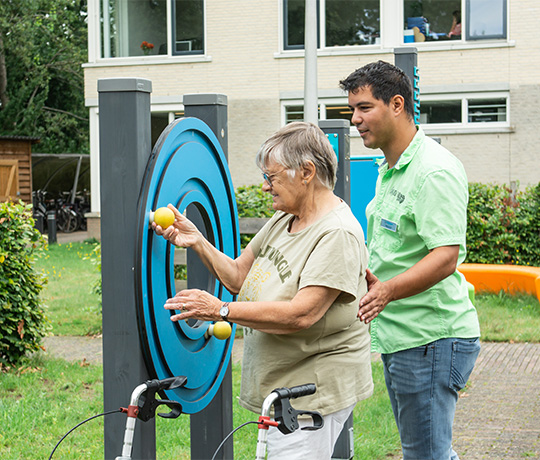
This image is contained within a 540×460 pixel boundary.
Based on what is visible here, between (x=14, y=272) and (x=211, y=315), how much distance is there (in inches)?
171

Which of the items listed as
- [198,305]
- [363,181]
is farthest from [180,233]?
[363,181]

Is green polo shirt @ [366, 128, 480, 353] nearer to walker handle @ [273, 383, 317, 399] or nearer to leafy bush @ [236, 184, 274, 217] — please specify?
walker handle @ [273, 383, 317, 399]

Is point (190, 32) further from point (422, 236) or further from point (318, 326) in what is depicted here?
point (318, 326)

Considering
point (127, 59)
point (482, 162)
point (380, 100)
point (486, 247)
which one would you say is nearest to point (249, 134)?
point (127, 59)

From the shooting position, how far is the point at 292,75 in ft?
62.1

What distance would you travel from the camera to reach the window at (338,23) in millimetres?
18781

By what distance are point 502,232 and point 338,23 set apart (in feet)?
30.9

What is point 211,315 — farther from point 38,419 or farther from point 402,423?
point 38,419

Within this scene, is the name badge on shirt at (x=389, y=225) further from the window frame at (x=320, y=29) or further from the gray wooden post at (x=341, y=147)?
the window frame at (x=320, y=29)

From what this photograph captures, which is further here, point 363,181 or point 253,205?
point 253,205

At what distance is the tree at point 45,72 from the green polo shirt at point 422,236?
28.4 metres

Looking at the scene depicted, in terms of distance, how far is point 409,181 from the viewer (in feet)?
9.12

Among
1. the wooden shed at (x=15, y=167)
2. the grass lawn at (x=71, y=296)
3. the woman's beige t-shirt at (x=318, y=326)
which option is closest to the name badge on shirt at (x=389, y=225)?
the woman's beige t-shirt at (x=318, y=326)

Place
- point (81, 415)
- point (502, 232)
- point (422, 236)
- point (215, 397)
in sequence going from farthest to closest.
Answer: point (502, 232)
point (81, 415)
point (215, 397)
point (422, 236)
